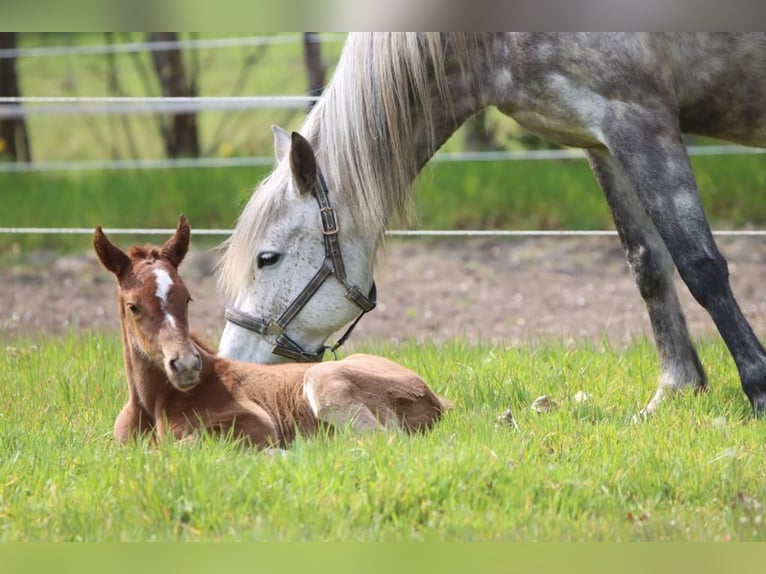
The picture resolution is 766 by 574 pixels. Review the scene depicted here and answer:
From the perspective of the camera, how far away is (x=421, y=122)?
16.8 ft

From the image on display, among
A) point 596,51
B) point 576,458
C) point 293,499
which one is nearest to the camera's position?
point 293,499

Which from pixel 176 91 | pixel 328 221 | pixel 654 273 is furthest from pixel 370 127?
pixel 176 91

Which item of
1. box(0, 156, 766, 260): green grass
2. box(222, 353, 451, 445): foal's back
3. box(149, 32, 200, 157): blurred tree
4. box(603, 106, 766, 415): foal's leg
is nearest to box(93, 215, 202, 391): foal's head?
box(222, 353, 451, 445): foal's back

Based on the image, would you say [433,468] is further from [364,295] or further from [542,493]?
[364,295]

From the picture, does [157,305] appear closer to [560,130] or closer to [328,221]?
[328,221]

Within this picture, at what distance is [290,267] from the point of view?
5.00m

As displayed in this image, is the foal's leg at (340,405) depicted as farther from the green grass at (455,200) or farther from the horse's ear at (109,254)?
the green grass at (455,200)

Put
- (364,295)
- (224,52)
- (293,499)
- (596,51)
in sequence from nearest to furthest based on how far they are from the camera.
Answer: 1. (293,499)
2. (596,51)
3. (364,295)
4. (224,52)

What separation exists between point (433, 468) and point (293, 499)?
0.45 metres

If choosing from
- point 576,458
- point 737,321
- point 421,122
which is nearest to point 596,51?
point 421,122

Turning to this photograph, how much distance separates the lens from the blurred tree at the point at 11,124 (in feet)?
38.5

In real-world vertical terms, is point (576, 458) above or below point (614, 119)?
below

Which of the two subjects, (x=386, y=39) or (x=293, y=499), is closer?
(x=293, y=499)

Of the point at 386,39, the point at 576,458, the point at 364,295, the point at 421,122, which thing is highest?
the point at 386,39
